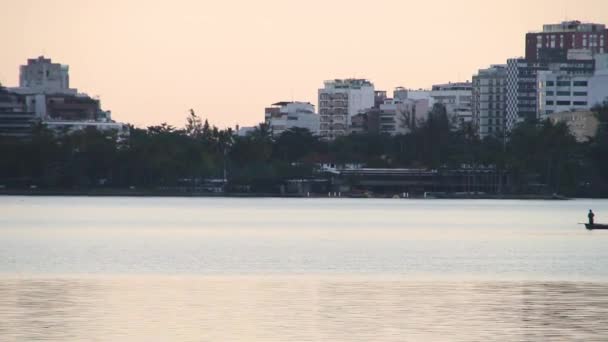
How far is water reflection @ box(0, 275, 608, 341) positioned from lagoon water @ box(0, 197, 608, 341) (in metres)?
0.05

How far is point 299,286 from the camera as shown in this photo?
47531 millimetres

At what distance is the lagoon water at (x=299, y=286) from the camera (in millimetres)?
34438

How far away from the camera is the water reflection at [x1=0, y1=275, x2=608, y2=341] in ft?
110

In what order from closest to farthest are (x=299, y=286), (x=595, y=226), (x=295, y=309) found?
(x=295, y=309) → (x=299, y=286) → (x=595, y=226)

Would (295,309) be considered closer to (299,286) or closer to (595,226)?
(299,286)

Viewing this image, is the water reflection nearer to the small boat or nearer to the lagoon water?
the lagoon water

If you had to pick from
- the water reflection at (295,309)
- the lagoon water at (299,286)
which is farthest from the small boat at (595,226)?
the water reflection at (295,309)

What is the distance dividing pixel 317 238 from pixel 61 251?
75.1ft

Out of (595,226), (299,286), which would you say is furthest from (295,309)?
(595,226)

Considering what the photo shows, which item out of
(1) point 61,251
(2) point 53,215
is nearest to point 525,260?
(1) point 61,251

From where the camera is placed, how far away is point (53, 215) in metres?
131

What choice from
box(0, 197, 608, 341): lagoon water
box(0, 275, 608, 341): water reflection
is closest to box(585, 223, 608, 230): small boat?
box(0, 197, 608, 341): lagoon water

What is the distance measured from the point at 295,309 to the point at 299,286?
8469 millimetres

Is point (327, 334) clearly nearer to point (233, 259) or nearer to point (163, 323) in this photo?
point (163, 323)
